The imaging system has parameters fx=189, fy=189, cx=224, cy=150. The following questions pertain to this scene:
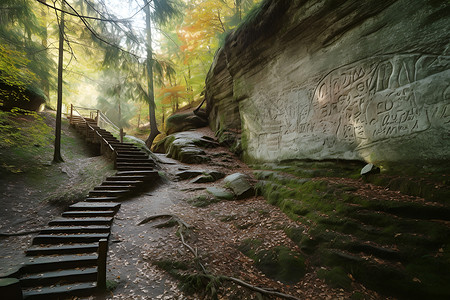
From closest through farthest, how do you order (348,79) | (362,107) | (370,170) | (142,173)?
(370,170) < (362,107) < (348,79) < (142,173)

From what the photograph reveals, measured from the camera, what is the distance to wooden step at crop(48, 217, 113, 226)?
17.0 ft

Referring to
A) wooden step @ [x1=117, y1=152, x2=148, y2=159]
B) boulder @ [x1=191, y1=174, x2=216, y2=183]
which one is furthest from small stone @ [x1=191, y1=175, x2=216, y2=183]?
wooden step @ [x1=117, y1=152, x2=148, y2=159]

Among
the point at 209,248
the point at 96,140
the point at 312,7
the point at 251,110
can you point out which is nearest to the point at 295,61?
the point at 312,7

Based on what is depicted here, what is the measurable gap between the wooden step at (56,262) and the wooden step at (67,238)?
1.90 feet

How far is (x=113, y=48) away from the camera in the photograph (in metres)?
Answer: 6.77

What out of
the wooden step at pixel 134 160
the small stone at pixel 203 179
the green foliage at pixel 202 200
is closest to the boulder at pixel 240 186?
the green foliage at pixel 202 200

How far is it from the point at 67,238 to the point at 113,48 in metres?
6.19

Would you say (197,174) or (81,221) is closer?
(81,221)

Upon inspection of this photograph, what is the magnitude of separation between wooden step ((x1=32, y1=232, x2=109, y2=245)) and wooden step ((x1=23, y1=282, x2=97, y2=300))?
1336 mm

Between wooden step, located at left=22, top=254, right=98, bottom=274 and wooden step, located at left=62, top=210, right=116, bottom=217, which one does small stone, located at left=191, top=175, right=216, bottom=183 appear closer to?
wooden step, located at left=62, top=210, right=116, bottom=217

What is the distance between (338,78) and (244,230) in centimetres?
579

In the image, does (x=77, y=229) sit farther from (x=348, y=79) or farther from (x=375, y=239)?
(x=348, y=79)

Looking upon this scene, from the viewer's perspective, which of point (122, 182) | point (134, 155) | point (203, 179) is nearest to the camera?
point (122, 182)

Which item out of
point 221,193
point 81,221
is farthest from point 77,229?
point 221,193
